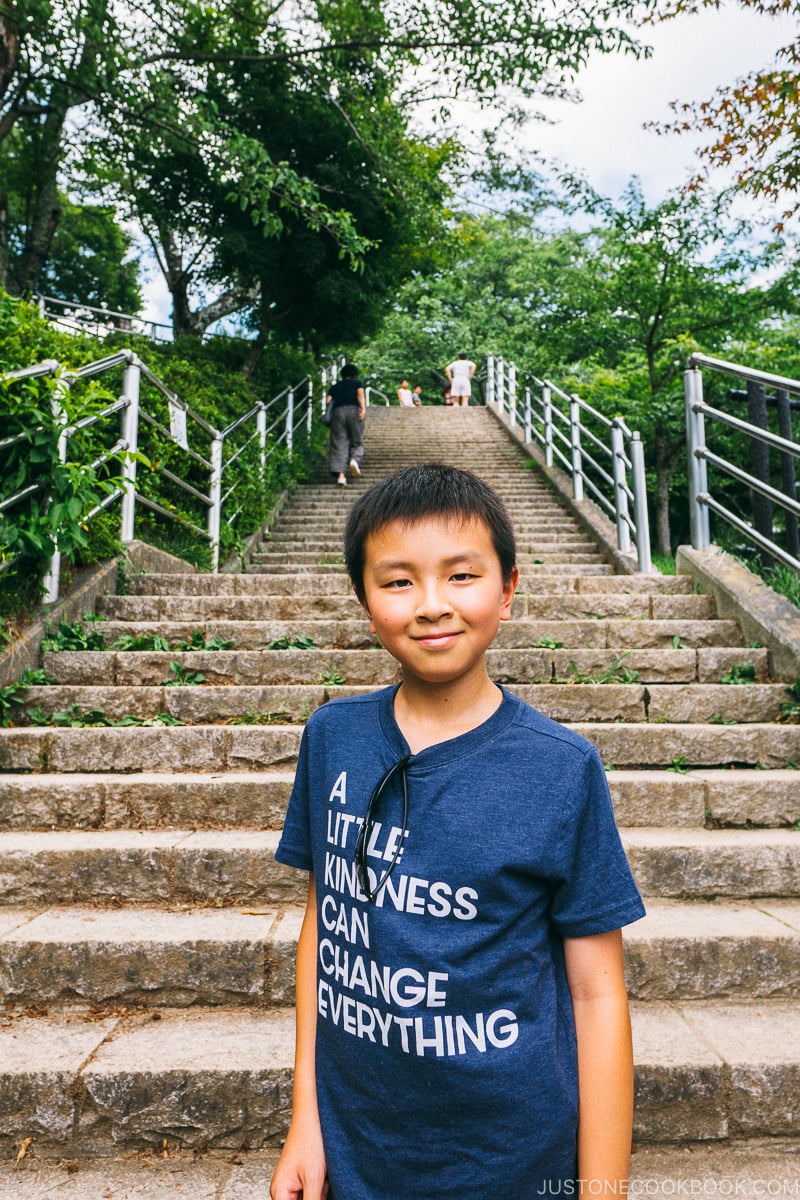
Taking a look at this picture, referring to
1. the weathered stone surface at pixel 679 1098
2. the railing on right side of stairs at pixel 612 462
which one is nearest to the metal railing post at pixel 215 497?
the railing on right side of stairs at pixel 612 462

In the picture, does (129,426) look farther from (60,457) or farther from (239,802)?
(239,802)

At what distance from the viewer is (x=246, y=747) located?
3.08 meters

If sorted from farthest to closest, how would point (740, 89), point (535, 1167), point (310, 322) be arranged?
point (310, 322)
point (740, 89)
point (535, 1167)

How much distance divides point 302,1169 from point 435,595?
27.7 inches

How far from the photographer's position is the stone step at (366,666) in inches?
144

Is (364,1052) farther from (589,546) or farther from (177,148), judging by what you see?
(177,148)

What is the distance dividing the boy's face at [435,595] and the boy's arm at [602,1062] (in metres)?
0.37

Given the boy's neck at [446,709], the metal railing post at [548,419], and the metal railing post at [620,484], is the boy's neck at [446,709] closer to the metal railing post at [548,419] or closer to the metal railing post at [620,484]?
the metal railing post at [620,484]

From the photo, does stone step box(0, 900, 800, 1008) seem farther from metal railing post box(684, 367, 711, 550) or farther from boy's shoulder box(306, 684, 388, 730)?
metal railing post box(684, 367, 711, 550)

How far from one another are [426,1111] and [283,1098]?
102cm

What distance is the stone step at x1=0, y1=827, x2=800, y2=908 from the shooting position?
2438 mm

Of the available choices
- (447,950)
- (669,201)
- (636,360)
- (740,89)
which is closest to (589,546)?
(740,89)

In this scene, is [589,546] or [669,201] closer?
[589,546]

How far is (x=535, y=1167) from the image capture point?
3.02 ft
